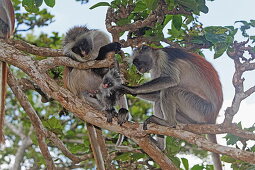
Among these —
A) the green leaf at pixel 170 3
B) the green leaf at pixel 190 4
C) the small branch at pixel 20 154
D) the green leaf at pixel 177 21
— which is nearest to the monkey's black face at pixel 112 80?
the green leaf at pixel 177 21

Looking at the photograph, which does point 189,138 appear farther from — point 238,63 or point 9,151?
point 9,151

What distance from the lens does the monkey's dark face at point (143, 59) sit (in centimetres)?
519

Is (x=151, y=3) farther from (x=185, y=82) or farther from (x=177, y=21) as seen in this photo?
(x=185, y=82)

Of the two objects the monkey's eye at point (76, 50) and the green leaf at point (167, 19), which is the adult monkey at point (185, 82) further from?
the monkey's eye at point (76, 50)

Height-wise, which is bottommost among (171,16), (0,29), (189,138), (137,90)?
(189,138)

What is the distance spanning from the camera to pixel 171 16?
483cm

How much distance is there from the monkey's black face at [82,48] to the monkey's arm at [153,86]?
1038mm

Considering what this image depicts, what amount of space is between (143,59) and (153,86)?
0.59 metres

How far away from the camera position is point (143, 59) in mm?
5180

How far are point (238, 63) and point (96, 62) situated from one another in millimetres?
1582

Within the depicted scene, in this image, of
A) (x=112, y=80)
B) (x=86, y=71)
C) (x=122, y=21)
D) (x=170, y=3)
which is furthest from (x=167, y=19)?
(x=86, y=71)

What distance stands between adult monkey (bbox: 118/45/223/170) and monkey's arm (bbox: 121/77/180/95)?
0.04ft

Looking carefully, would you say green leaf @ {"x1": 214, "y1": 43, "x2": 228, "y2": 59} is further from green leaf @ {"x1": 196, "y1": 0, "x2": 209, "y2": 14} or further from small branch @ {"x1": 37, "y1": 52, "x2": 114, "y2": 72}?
small branch @ {"x1": 37, "y1": 52, "x2": 114, "y2": 72}

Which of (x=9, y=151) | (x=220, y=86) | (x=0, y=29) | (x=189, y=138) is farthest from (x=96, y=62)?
(x=9, y=151)
